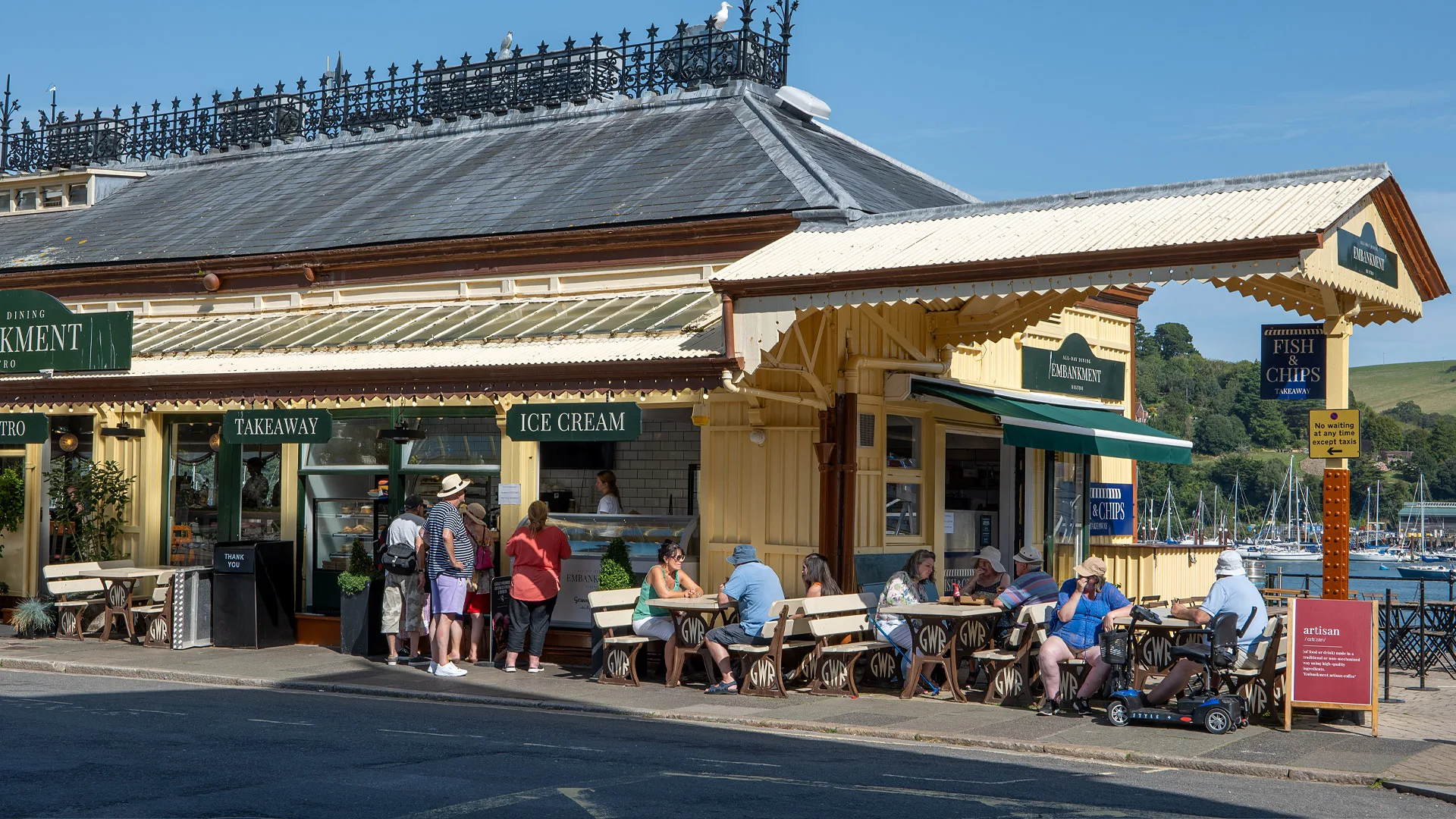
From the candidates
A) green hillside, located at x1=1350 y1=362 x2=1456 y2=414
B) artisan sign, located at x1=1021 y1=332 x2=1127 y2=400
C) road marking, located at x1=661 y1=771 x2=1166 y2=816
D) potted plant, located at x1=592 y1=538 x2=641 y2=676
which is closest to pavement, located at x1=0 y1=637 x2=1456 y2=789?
potted plant, located at x1=592 y1=538 x2=641 y2=676

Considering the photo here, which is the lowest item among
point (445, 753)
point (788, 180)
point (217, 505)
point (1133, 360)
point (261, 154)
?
point (445, 753)

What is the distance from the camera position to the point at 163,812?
23.8ft

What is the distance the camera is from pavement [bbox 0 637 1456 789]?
9.65m

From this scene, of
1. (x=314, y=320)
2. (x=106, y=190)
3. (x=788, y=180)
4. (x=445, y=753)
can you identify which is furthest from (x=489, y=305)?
(x=106, y=190)

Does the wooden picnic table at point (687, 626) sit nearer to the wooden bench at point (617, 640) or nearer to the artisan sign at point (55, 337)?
the wooden bench at point (617, 640)

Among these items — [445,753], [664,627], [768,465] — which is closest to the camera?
[445,753]

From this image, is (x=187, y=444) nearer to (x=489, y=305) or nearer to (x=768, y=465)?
(x=489, y=305)

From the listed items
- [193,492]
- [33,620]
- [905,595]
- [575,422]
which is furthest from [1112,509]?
[33,620]

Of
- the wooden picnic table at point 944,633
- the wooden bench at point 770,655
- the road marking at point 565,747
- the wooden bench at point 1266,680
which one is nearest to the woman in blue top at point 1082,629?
the wooden picnic table at point 944,633

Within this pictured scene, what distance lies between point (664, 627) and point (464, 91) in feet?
35.4

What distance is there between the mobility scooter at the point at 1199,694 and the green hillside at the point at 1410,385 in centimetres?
17986

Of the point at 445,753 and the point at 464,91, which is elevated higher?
the point at 464,91

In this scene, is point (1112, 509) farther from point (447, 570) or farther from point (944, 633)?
point (447, 570)

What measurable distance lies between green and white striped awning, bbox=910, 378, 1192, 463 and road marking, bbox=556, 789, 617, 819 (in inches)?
298
